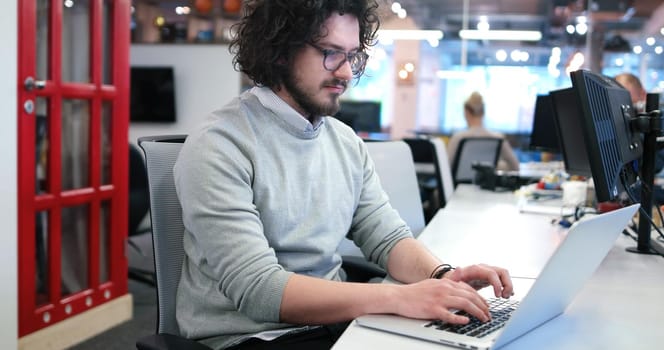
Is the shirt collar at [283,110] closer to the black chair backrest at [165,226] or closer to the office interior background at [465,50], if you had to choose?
the black chair backrest at [165,226]

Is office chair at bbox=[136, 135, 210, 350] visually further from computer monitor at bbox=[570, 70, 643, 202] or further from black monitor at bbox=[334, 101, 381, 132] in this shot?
black monitor at bbox=[334, 101, 381, 132]

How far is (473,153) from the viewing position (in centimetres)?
492

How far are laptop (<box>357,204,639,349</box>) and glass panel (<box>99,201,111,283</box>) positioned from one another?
2396 millimetres

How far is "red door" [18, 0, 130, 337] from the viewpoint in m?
2.57

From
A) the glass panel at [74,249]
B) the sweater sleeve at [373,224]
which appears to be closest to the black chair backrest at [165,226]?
the sweater sleeve at [373,224]

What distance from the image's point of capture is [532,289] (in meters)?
0.91

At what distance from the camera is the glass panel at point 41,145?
2.69 m

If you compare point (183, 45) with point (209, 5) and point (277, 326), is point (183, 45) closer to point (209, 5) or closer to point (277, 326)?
point (209, 5)

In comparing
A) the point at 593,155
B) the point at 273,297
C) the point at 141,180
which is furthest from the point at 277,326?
the point at 141,180

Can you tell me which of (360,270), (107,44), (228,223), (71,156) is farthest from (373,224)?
(107,44)

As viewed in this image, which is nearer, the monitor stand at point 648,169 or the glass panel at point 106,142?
the monitor stand at point 648,169

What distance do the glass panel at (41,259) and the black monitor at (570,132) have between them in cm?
203

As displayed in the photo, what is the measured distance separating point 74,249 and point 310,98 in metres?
2.05

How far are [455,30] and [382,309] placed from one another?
266 inches
